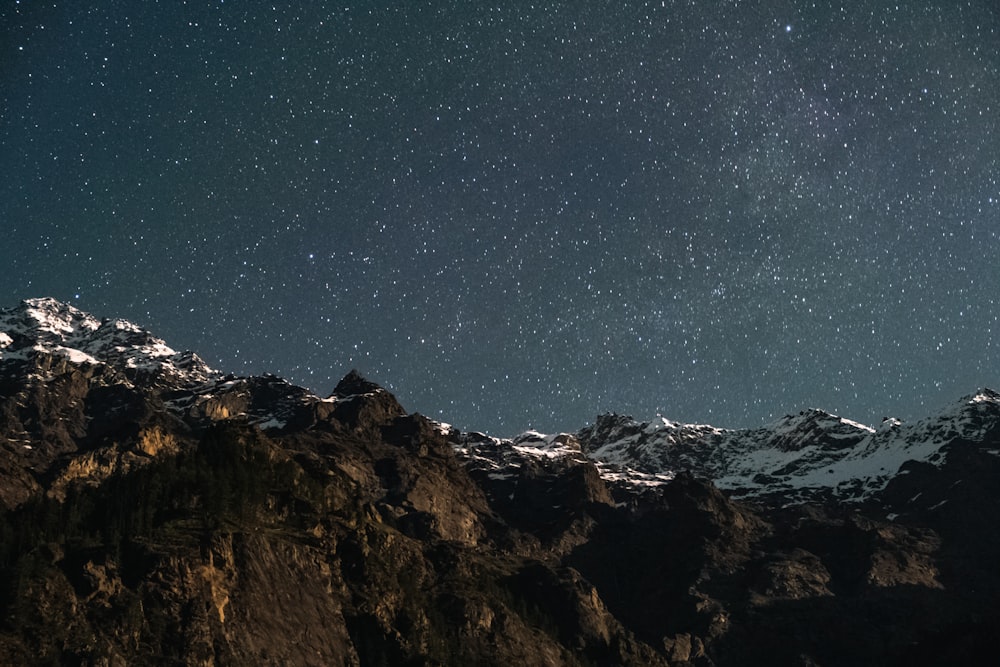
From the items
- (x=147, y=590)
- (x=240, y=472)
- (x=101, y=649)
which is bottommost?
(x=101, y=649)

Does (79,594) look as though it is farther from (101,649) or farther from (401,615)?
(401,615)

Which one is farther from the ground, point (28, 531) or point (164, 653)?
point (28, 531)

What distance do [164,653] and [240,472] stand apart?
58448 millimetres

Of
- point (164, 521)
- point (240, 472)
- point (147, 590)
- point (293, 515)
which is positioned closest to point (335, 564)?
point (293, 515)

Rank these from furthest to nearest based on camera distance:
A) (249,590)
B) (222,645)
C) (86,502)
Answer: (86,502) → (249,590) → (222,645)

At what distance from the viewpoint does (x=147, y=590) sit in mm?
131625

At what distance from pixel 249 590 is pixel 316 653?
15.0 metres

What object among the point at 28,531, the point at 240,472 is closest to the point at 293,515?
the point at 240,472

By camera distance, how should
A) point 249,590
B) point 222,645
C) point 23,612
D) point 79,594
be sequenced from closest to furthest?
point 23,612 < point 79,594 < point 222,645 < point 249,590

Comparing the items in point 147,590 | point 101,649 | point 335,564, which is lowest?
point 101,649

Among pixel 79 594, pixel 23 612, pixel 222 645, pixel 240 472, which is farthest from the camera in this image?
pixel 240 472

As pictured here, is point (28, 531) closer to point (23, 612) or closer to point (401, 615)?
point (23, 612)

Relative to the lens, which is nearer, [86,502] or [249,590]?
[249,590]

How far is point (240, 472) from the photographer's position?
598 ft
